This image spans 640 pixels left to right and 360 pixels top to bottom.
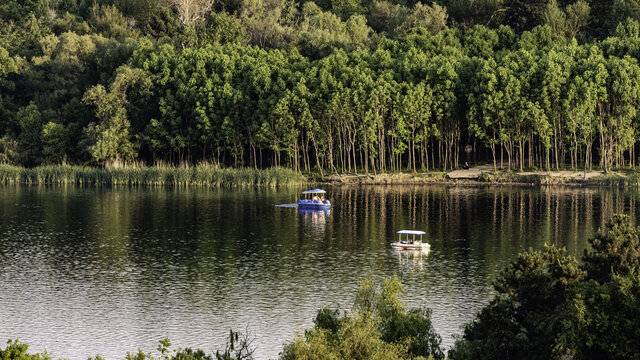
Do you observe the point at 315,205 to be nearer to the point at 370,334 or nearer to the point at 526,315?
the point at 526,315

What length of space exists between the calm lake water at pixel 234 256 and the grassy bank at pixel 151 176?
9.47 metres

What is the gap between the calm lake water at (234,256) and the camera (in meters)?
43.5

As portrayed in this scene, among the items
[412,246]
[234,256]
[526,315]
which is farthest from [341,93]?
[526,315]

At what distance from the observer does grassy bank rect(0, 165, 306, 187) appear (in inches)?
4545

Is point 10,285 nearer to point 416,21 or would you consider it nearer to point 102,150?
point 102,150

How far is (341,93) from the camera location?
392 ft

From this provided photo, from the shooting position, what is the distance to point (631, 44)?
4843 inches

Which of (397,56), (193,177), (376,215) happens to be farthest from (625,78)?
(193,177)

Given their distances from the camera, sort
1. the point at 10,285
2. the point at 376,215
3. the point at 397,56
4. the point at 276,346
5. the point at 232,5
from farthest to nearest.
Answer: the point at 232,5, the point at 397,56, the point at 376,215, the point at 10,285, the point at 276,346

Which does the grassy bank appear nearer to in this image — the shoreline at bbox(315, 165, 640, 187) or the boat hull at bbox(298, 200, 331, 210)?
the shoreline at bbox(315, 165, 640, 187)

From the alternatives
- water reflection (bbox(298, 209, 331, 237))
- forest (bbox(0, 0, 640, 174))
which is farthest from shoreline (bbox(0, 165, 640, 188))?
water reflection (bbox(298, 209, 331, 237))

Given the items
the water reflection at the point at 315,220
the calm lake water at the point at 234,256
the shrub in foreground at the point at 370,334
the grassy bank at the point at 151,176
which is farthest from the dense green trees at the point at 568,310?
the grassy bank at the point at 151,176

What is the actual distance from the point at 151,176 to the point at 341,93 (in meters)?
28.4

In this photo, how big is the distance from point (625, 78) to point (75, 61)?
8411 centimetres
